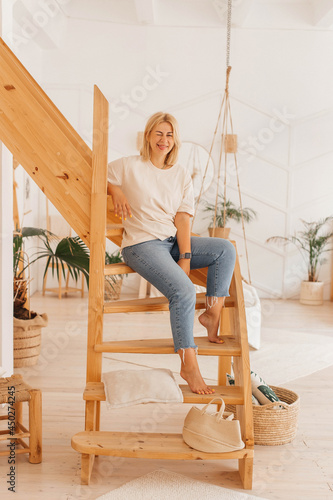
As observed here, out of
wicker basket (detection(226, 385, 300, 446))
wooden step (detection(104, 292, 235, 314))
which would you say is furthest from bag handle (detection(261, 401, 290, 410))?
wooden step (detection(104, 292, 235, 314))

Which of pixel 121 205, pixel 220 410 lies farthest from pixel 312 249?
pixel 220 410

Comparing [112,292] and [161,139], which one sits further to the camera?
[112,292]

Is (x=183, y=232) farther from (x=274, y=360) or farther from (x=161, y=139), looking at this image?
(x=274, y=360)

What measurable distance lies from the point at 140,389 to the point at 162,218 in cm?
87

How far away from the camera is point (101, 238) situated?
9.03 ft

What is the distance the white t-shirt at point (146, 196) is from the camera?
112 inches

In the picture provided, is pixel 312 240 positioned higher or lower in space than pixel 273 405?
higher

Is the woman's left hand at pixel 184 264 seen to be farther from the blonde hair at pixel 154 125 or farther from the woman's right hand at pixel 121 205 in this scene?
the blonde hair at pixel 154 125

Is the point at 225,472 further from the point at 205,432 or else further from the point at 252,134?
the point at 252,134

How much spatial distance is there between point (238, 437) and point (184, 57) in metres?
5.92

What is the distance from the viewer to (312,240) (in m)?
7.20

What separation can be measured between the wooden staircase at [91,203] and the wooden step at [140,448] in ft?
0.07

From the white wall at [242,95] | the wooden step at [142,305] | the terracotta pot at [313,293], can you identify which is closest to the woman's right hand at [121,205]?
the wooden step at [142,305]

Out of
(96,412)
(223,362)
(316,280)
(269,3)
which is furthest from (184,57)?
(96,412)
